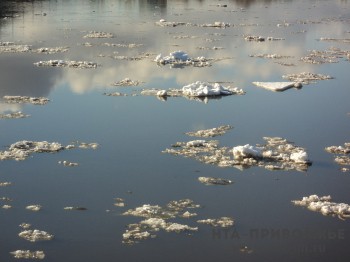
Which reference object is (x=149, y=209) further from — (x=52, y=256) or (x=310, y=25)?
(x=310, y=25)

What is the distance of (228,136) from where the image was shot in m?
16.0

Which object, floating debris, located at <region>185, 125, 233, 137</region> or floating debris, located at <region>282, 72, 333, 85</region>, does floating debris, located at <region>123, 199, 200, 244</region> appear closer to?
floating debris, located at <region>185, 125, 233, 137</region>

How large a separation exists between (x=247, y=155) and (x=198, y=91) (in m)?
5.69

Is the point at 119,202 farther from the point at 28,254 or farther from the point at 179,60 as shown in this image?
the point at 179,60

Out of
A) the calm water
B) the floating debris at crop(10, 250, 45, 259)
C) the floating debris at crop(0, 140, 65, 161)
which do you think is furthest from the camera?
the floating debris at crop(0, 140, 65, 161)

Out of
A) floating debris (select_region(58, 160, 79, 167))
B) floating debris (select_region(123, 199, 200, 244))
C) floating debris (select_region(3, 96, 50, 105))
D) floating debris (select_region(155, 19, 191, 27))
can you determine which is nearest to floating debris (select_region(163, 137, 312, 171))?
floating debris (select_region(58, 160, 79, 167))

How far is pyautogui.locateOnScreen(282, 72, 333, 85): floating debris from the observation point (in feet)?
72.1

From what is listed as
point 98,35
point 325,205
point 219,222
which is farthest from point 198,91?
point 98,35

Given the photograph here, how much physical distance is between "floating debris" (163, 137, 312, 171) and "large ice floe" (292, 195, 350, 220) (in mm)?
1663

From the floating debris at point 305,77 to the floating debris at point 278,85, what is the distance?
0.62 meters

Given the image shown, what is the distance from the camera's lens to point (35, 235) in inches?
420

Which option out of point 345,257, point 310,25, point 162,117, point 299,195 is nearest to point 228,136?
point 162,117

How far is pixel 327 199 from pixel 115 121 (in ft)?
23.0

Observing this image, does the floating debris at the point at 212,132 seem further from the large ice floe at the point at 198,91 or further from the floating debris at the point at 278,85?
the floating debris at the point at 278,85
